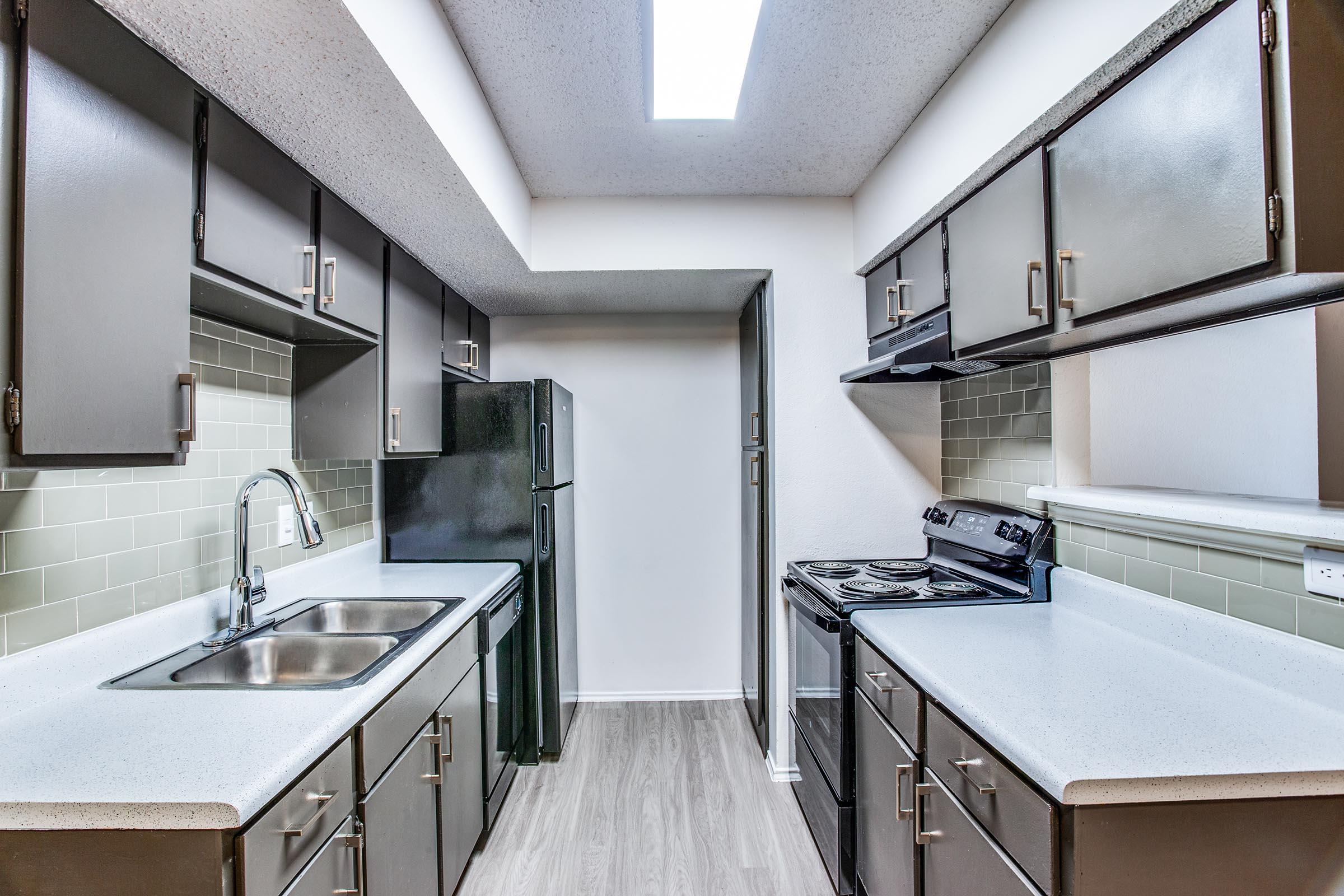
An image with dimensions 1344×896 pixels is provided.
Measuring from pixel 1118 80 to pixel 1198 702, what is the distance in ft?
3.98

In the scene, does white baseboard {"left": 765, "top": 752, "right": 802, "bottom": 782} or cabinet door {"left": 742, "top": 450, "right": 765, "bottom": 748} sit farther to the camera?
cabinet door {"left": 742, "top": 450, "right": 765, "bottom": 748}

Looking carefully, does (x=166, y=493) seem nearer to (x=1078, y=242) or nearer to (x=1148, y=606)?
(x=1078, y=242)

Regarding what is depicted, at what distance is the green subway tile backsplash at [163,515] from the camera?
3.89 feet

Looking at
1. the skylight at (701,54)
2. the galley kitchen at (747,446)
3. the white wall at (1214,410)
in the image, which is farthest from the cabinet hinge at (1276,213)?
the skylight at (701,54)

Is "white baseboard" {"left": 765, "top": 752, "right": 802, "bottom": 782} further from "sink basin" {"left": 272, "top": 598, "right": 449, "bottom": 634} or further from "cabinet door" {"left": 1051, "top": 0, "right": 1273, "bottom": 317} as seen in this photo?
"cabinet door" {"left": 1051, "top": 0, "right": 1273, "bottom": 317}

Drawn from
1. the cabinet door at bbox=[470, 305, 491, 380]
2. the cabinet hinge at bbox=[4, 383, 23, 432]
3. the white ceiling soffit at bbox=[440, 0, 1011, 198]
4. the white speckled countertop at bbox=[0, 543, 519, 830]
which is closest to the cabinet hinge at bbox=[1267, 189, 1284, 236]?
the white ceiling soffit at bbox=[440, 0, 1011, 198]

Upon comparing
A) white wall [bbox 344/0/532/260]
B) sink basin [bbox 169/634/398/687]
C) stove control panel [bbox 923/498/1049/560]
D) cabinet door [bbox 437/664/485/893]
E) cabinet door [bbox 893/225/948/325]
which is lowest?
cabinet door [bbox 437/664/485/893]

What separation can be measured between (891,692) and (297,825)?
4.17ft

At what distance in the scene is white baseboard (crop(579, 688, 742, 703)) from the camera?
10.5ft

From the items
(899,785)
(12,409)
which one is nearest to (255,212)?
(12,409)

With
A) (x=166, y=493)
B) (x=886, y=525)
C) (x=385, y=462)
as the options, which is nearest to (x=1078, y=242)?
(x=886, y=525)

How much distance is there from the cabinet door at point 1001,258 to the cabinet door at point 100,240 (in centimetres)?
179

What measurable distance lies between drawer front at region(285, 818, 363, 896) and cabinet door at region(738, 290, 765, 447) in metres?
1.90

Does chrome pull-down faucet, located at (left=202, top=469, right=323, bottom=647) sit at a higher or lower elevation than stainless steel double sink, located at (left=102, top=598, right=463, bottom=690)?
higher
